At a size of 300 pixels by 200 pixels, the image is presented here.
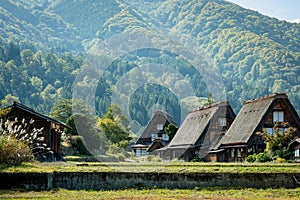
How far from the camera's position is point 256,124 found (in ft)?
142

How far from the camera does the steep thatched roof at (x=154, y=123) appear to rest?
74438mm

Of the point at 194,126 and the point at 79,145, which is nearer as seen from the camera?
the point at 79,145

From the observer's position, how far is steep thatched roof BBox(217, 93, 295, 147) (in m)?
43.4

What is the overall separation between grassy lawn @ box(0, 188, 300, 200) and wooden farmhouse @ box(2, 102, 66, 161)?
14278mm

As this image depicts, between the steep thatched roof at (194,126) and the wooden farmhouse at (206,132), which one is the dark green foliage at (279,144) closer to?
the wooden farmhouse at (206,132)

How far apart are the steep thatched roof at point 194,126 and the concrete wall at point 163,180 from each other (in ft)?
101

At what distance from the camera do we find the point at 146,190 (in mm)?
17859

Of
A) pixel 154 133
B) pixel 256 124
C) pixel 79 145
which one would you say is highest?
pixel 256 124

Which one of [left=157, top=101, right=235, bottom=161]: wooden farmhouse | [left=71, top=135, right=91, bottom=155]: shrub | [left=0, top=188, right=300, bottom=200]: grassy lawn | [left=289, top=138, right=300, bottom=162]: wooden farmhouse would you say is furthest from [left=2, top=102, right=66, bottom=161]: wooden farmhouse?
[left=289, top=138, right=300, bottom=162]: wooden farmhouse

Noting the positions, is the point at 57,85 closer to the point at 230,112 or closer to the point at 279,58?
the point at 279,58

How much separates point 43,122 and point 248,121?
1770cm

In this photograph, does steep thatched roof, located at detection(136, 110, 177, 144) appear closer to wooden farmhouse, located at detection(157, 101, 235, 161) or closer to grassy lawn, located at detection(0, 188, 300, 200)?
wooden farmhouse, located at detection(157, 101, 235, 161)

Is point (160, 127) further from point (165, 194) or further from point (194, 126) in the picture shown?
point (165, 194)

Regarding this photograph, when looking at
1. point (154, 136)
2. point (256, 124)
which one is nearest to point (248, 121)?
point (256, 124)
